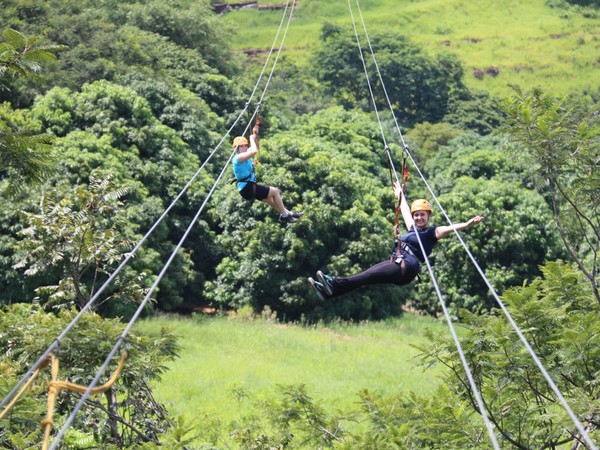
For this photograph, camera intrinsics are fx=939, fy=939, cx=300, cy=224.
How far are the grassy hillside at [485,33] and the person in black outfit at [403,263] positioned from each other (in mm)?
58937

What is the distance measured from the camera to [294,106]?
51.1 meters

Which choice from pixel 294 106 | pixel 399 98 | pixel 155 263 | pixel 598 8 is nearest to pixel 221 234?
pixel 155 263

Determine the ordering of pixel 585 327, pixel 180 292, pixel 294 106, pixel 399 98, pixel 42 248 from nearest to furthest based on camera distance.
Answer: pixel 585 327 → pixel 42 248 → pixel 180 292 → pixel 294 106 → pixel 399 98

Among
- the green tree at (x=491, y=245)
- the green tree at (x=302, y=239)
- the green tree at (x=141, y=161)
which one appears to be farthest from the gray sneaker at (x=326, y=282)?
the green tree at (x=491, y=245)

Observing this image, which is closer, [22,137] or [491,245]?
[22,137]

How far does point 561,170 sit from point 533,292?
6.01 feet

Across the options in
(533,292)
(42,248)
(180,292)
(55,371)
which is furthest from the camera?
(180,292)

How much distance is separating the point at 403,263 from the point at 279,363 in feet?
54.3

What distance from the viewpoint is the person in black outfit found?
8648 mm

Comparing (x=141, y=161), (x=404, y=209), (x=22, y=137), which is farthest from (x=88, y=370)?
(x=141, y=161)

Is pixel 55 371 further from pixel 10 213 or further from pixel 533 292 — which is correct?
pixel 10 213

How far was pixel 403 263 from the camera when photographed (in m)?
8.62

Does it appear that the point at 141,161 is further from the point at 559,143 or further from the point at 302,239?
the point at 559,143

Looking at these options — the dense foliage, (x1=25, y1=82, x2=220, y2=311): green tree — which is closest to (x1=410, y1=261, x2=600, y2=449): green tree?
the dense foliage
